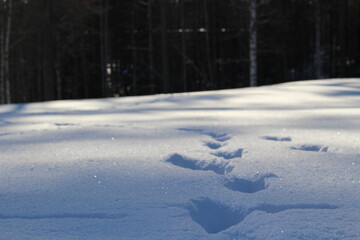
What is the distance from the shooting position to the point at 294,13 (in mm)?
23094

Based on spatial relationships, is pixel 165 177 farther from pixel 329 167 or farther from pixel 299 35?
pixel 299 35

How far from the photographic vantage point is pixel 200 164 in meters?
2.12

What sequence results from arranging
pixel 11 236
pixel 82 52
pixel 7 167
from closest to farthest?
pixel 11 236 → pixel 7 167 → pixel 82 52

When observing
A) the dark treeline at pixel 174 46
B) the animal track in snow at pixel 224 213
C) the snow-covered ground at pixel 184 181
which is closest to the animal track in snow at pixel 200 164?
the snow-covered ground at pixel 184 181

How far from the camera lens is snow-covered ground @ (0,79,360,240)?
1325 mm

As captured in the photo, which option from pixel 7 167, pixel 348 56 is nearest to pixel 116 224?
pixel 7 167

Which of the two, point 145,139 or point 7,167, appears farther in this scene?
point 145,139

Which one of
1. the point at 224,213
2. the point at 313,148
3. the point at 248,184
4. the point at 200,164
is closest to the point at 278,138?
the point at 313,148

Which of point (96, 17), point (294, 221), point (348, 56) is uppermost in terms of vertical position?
point (96, 17)

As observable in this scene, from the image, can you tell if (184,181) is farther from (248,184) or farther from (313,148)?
(313,148)

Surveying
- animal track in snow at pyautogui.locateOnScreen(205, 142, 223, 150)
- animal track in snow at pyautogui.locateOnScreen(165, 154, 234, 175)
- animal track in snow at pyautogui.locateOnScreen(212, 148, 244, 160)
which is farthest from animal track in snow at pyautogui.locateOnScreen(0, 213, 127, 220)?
animal track in snow at pyautogui.locateOnScreen(205, 142, 223, 150)

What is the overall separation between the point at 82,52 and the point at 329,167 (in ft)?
65.3

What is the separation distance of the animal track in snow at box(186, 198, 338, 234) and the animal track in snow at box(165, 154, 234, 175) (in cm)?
49

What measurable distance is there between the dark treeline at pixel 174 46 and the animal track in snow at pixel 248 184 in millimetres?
15508
